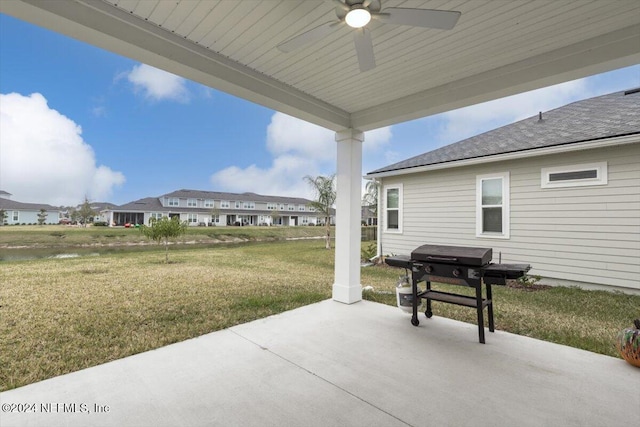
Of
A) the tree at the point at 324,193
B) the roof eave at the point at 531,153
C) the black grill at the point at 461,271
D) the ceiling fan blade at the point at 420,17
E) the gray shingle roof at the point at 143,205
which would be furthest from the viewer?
the gray shingle roof at the point at 143,205

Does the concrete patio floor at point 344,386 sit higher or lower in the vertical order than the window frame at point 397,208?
lower

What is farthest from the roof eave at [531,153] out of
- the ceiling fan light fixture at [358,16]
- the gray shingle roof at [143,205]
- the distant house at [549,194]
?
the gray shingle roof at [143,205]

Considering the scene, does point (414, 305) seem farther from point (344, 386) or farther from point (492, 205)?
point (492, 205)

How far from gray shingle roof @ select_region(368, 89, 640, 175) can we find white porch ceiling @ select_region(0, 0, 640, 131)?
375 cm

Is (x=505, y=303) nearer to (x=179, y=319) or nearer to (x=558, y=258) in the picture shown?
(x=558, y=258)

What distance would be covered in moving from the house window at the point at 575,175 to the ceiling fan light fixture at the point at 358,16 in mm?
5984

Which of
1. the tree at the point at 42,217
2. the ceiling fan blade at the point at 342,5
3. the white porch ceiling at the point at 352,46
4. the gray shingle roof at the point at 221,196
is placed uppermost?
the gray shingle roof at the point at 221,196

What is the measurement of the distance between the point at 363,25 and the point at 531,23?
1468 millimetres

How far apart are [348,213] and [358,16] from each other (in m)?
2.74

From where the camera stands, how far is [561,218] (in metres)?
5.74

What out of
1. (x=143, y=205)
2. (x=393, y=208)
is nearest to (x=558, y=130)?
(x=393, y=208)

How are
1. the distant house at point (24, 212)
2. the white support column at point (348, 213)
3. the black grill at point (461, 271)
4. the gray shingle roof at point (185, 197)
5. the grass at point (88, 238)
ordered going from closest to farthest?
the black grill at point (461, 271) < the white support column at point (348, 213) < the grass at point (88, 238) < the distant house at point (24, 212) < the gray shingle roof at point (185, 197)

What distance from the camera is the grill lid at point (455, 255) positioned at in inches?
114

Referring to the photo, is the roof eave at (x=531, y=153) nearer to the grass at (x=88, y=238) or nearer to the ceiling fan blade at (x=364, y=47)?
the ceiling fan blade at (x=364, y=47)
